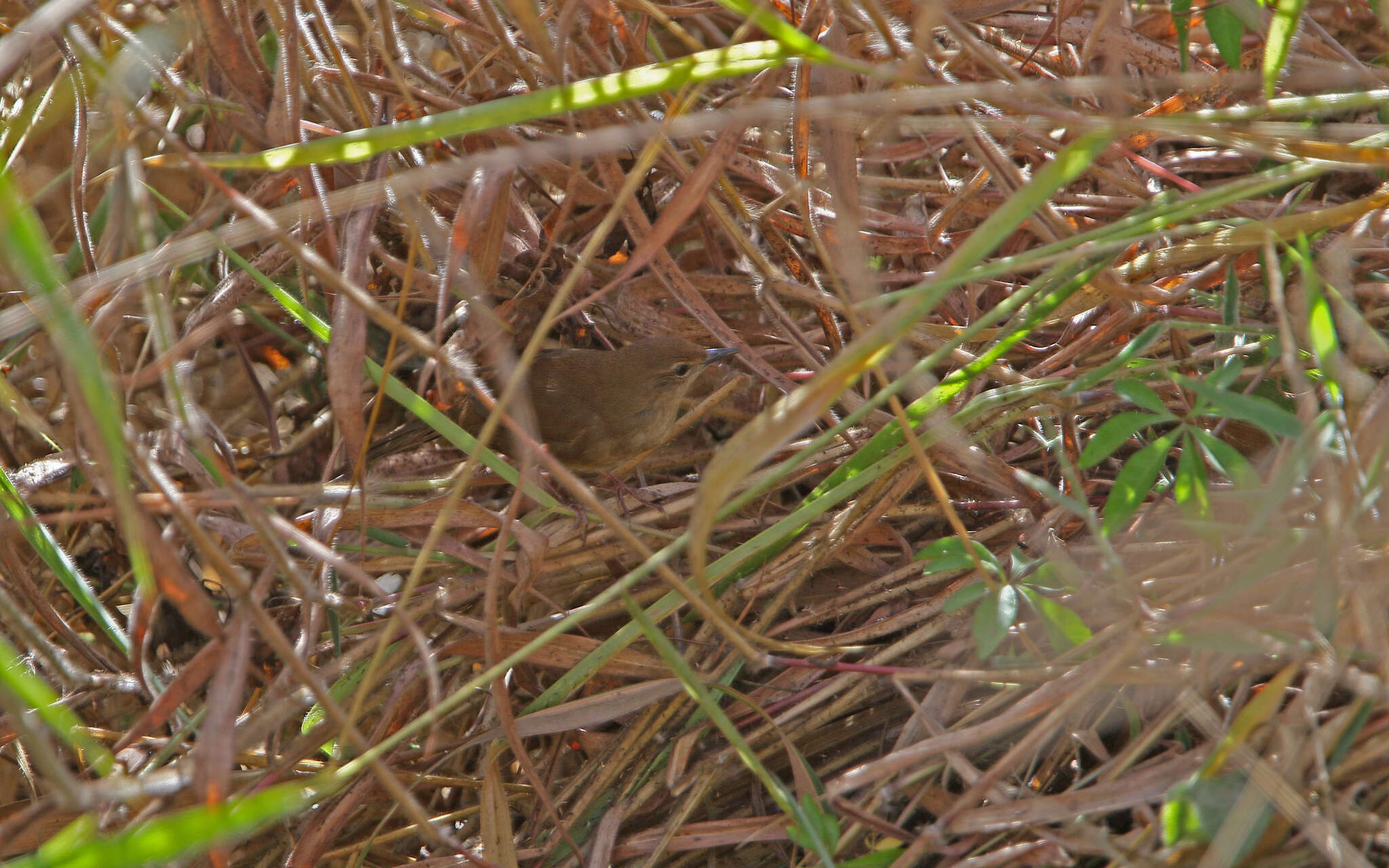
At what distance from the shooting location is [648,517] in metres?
3.00

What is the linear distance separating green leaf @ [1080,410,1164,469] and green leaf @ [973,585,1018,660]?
0.26 meters

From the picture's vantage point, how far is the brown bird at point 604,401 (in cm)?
356

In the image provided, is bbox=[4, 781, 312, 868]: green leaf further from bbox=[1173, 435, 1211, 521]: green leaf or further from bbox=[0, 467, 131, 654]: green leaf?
bbox=[1173, 435, 1211, 521]: green leaf

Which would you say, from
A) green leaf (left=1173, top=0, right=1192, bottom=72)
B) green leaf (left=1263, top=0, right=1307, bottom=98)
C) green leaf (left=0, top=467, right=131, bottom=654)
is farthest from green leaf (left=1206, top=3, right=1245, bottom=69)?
green leaf (left=0, top=467, right=131, bottom=654)

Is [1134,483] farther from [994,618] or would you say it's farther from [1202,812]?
[1202,812]

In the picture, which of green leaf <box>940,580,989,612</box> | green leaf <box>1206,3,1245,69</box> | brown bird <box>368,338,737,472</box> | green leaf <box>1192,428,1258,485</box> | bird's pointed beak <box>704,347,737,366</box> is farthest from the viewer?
brown bird <box>368,338,737,472</box>

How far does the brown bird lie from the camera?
140 inches

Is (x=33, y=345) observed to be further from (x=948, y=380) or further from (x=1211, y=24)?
(x=1211, y=24)

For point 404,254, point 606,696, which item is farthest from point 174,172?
point 606,696

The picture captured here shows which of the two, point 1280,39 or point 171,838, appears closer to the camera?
point 171,838

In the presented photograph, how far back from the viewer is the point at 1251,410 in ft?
5.65

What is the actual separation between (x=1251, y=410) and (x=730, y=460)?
88cm

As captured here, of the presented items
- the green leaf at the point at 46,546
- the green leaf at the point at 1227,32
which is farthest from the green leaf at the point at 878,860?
the green leaf at the point at 1227,32

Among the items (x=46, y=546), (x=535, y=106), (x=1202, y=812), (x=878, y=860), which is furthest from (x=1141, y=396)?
A: (x=46, y=546)
